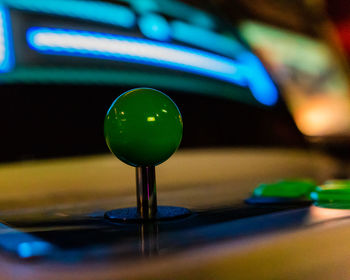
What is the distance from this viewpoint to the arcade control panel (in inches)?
12.7

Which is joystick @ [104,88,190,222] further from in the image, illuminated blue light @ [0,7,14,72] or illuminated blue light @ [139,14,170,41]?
illuminated blue light @ [139,14,170,41]

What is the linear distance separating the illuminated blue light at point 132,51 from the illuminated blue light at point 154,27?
23 millimetres

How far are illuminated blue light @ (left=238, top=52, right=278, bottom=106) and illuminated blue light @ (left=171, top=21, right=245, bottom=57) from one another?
0.12 ft

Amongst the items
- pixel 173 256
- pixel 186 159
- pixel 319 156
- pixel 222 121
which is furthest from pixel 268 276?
pixel 319 156

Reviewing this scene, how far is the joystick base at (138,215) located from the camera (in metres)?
0.48

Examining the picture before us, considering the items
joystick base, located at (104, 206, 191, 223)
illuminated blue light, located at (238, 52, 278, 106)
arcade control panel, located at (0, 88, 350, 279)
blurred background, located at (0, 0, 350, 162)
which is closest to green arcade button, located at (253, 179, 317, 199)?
arcade control panel, located at (0, 88, 350, 279)

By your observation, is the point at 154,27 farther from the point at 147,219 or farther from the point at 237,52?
the point at 147,219

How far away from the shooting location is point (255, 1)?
146cm

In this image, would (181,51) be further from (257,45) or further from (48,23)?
(257,45)

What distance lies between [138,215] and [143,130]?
11 centimetres

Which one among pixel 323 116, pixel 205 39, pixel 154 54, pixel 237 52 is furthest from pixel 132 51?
pixel 323 116

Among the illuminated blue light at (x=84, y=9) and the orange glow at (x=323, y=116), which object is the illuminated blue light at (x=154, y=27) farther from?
the orange glow at (x=323, y=116)

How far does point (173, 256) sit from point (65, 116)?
593 millimetres

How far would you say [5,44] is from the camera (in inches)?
31.8
